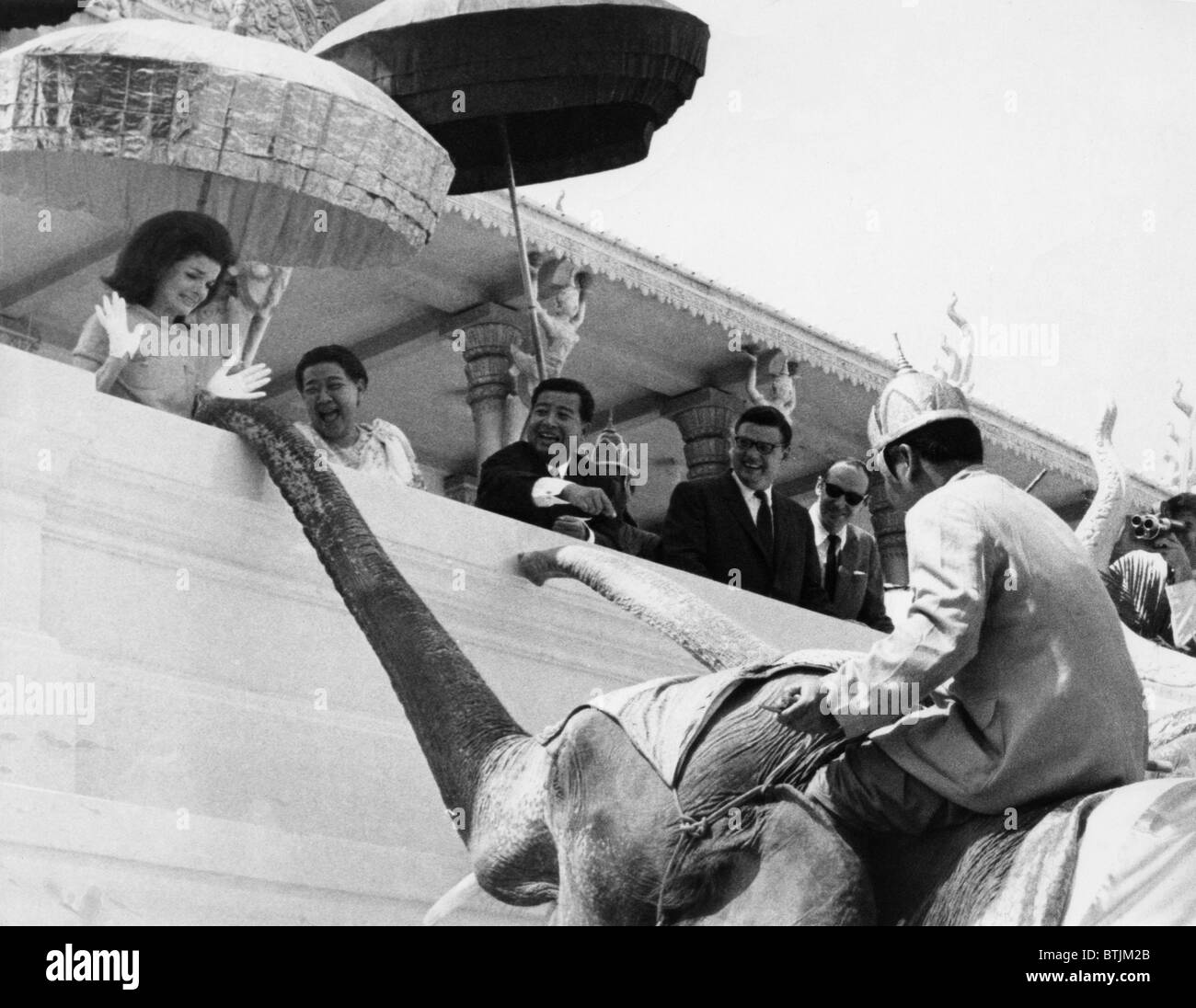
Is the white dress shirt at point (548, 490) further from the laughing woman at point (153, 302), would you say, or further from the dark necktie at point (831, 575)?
the dark necktie at point (831, 575)

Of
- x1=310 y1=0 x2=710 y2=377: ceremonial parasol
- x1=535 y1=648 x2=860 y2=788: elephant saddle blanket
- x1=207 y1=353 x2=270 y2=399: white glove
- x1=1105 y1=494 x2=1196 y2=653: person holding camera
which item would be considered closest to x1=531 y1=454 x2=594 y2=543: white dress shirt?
x1=207 y1=353 x2=270 y2=399: white glove

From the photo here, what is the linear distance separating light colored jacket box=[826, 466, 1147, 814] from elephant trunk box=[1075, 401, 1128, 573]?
3746mm

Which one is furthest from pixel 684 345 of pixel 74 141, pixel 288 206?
pixel 74 141

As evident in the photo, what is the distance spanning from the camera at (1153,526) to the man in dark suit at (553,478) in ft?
6.98

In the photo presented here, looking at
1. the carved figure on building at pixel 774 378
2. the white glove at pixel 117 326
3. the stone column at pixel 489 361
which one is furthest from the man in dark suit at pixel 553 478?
the carved figure on building at pixel 774 378

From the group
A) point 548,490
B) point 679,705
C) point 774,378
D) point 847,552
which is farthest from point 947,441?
point 774,378

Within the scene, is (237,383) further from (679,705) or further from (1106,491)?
(1106,491)

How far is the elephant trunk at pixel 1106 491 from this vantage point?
318 inches

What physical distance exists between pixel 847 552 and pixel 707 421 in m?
4.48

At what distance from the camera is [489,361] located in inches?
487

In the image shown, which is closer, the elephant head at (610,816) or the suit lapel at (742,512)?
the elephant head at (610,816)

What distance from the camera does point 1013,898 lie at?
4.04 metres
